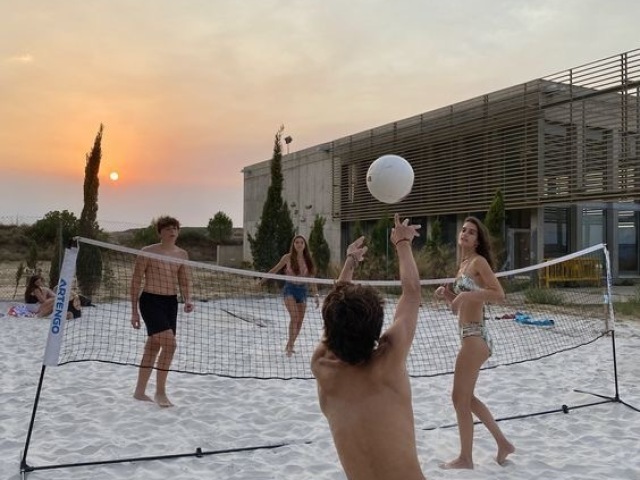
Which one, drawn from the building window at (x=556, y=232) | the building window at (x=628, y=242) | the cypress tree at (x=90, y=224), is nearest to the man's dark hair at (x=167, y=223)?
→ the cypress tree at (x=90, y=224)

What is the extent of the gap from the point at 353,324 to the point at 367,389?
0.24 meters

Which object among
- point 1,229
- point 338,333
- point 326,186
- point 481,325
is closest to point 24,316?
point 481,325

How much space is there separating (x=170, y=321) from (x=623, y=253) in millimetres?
20284

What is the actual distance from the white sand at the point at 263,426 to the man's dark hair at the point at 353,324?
197cm

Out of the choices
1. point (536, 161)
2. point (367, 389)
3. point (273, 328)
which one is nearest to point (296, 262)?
point (273, 328)

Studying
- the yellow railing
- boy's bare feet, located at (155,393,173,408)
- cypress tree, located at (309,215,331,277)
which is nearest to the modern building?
the yellow railing

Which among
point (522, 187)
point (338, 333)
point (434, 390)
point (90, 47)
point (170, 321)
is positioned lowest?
point (434, 390)

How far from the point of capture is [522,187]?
18453mm

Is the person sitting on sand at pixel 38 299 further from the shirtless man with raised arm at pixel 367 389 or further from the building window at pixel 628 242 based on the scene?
the building window at pixel 628 242

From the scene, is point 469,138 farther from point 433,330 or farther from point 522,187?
point 433,330

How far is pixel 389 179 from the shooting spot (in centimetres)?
402

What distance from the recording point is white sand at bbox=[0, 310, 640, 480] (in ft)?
11.9

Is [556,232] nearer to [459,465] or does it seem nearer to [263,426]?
[263,426]

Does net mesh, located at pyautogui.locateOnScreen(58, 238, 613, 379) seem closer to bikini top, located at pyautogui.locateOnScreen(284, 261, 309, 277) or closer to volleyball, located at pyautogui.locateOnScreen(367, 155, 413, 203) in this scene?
bikini top, located at pyautogui.locateOnScreen(284, 261, 309, 277)
